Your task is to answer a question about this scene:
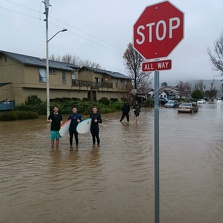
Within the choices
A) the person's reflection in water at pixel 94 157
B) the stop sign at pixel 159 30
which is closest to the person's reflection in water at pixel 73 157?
the person's reflection in water at pixel 94 157

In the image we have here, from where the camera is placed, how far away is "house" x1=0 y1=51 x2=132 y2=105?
33094mm

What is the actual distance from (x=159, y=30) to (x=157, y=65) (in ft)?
1.36

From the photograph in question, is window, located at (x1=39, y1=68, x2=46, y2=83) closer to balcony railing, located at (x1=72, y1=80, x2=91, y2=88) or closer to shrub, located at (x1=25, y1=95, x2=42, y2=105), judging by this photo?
shrub, located at (x1=25, y1=95, x2=42, y2=105)

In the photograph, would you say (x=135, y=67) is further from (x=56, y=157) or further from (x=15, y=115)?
(x=56, y=157)

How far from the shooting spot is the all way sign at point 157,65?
3.21m

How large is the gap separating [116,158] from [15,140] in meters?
6.45

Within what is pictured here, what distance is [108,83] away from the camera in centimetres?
5081

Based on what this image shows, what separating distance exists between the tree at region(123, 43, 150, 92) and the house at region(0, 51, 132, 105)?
6.22 meters

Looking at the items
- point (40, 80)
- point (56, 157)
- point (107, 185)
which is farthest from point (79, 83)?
point (107, 185)

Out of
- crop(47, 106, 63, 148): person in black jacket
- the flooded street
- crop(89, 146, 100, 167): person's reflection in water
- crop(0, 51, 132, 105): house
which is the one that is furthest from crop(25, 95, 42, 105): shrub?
crop(89, 146, 100, 167): person's reflection in water

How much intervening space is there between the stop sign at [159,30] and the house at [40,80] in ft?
101

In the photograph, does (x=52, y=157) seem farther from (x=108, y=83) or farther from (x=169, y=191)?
(x=108, y=83)

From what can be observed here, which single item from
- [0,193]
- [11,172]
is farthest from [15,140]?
[0,193]

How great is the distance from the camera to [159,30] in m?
3.28
